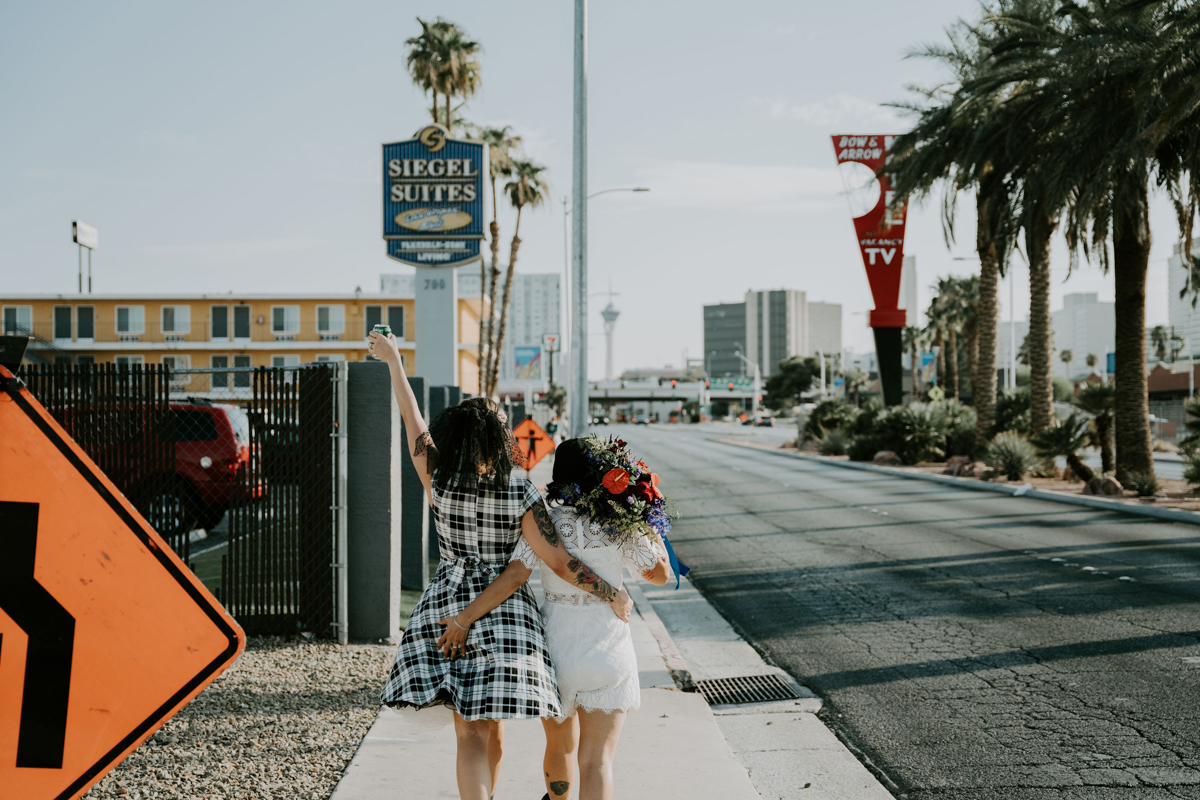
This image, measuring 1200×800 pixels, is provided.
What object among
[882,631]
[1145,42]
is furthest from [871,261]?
[882,631]

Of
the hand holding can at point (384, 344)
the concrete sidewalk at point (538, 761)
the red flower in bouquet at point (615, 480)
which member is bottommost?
the concrete sidewalk at point (538, 761)

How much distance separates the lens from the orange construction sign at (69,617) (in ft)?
7.16

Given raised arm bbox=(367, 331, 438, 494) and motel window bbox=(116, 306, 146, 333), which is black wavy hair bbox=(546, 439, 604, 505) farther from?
motel window bbox=(116, 306, 146, 333)

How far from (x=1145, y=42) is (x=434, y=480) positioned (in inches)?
653

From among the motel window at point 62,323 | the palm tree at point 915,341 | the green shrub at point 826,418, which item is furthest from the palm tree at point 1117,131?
the palm tree at point 915,341

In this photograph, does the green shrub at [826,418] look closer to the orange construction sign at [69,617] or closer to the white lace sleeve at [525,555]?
the white lace sleeve at [525,555]

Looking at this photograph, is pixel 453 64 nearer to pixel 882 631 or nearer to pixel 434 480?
pixel 882 631

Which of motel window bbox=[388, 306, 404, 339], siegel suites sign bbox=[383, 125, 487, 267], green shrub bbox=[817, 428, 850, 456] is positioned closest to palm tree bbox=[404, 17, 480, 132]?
siegel suites sign bbox=[383, 125, 487, 267]

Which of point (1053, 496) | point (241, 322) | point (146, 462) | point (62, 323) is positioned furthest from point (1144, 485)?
point (62, 323)

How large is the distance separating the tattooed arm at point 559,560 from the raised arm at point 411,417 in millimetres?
416

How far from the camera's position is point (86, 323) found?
193 ft

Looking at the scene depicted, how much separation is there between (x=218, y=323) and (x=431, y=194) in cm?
4173

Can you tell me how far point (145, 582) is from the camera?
2318 mm

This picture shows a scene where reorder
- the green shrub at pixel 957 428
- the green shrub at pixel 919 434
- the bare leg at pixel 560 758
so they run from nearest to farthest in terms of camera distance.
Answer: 1. the bare leg at pixel 560 758
2. the green shrub at pixel 957 428
3. the green shrub at pixel 919 434
